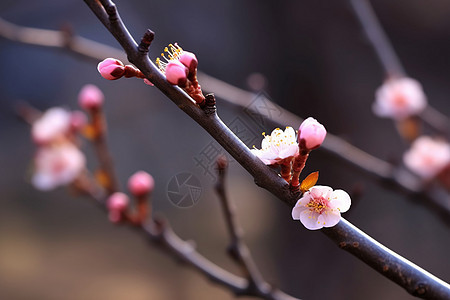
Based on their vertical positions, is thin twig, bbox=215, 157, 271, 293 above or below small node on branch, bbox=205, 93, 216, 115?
below

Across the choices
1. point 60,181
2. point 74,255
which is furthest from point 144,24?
point 60,181

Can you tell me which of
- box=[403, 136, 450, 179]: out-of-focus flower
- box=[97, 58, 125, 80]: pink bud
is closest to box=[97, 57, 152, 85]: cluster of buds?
box=[97, 58, 125, 80]: pink bud

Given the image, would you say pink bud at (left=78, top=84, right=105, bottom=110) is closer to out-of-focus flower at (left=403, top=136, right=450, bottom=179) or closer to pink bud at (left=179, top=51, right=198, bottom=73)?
pink bud at (left=179, top=51, right=198, bottom=73)

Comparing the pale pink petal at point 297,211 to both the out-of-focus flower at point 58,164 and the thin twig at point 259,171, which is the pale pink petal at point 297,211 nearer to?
the thin twig at point 259,171

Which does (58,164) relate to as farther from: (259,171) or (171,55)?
(259,171)

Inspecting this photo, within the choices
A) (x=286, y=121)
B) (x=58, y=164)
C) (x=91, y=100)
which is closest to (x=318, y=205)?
(x=286, y=121)

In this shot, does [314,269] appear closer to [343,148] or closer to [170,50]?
[343,148]

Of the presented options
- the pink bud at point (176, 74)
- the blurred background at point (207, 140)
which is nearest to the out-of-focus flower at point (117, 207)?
the pink bud at point (176, 74)
